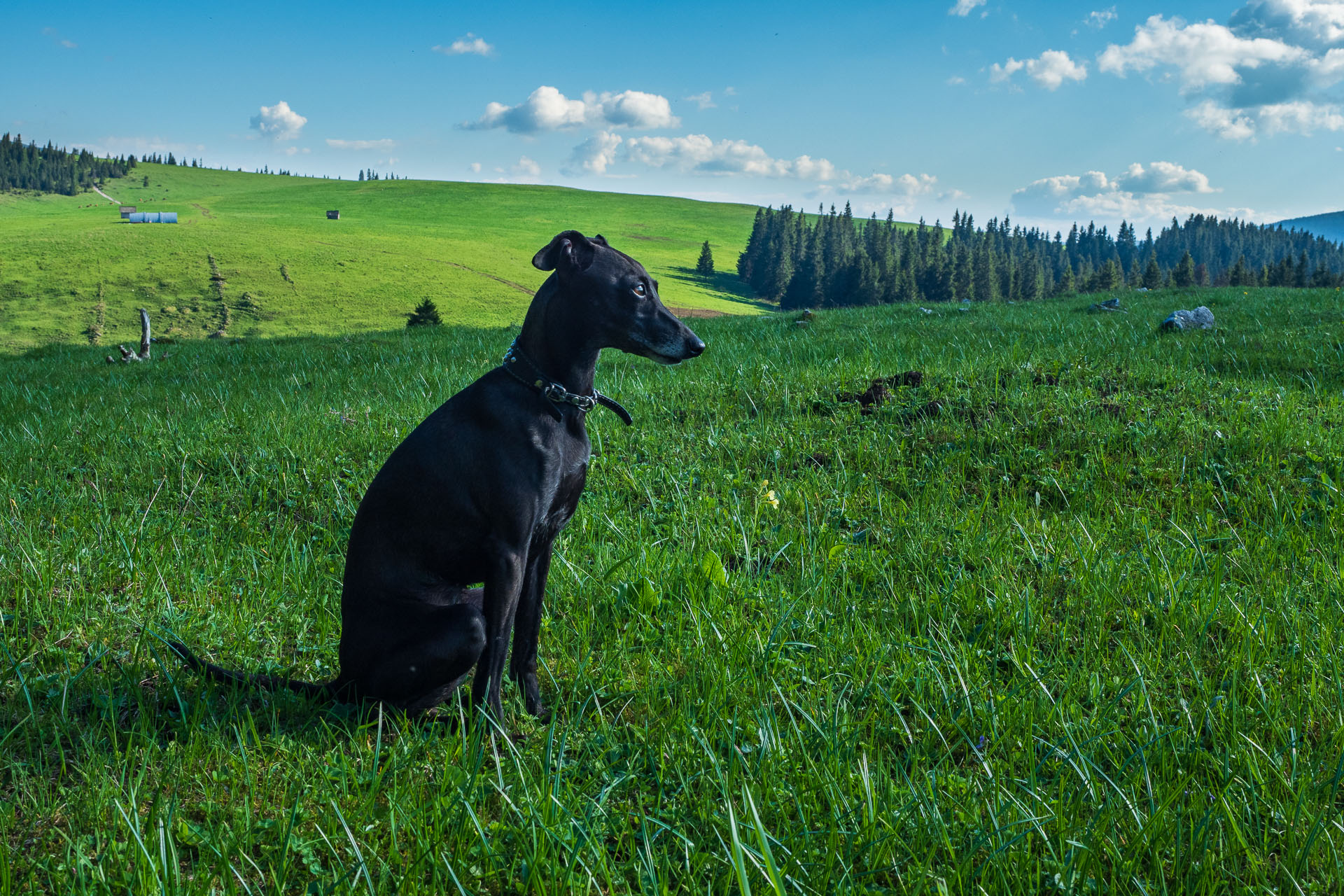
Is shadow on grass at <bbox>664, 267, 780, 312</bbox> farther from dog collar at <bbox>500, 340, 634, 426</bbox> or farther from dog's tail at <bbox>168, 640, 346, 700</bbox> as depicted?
dog's tail at <bbox>168, 640, 346, 700</bbox>

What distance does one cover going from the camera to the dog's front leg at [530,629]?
290 cm

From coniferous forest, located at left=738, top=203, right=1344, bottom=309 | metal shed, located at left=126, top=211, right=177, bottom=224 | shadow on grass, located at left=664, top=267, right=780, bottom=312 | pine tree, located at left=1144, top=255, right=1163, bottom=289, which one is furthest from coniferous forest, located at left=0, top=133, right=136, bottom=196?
pine tree, located at left=1144, top=255, right=1163, bottom=289

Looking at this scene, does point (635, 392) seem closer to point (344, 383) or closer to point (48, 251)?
point (344, 383)

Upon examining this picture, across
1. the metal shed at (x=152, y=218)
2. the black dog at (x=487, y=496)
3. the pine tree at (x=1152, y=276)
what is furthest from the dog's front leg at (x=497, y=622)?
the metal shed at (x=152, y=218)

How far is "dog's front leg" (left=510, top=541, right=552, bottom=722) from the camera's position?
2904 millimetres

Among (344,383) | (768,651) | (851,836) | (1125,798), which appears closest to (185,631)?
(768,651)

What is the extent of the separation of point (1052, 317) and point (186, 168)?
197232 mm

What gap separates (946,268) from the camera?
89250 mm

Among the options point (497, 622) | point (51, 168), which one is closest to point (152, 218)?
point (51, 168)

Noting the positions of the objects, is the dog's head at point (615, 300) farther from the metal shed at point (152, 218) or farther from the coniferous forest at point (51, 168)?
the coniferous forest at point (51, 168)

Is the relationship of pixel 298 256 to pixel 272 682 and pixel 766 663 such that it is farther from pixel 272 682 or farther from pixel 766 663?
pixel 766 663

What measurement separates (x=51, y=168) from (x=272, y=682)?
194 metres

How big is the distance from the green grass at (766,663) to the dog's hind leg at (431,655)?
203 millimetres

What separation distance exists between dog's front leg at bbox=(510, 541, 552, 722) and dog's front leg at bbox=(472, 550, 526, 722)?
18cm
